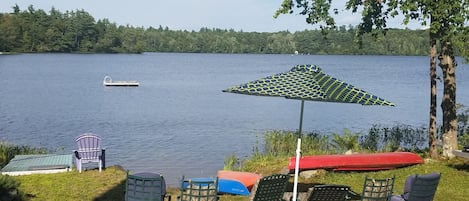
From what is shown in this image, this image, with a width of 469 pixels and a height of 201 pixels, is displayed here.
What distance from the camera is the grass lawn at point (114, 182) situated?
1136 cm

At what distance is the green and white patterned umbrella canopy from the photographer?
24.7ft

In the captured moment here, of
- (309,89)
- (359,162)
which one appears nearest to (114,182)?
(359,162)

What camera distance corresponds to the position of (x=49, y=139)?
85.1ft

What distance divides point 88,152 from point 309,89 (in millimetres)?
8404

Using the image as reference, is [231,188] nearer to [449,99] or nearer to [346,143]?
[449,99]

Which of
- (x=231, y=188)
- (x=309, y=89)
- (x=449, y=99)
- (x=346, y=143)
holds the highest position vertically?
(x=309, y=89)

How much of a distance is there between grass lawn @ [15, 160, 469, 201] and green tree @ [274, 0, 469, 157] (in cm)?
127

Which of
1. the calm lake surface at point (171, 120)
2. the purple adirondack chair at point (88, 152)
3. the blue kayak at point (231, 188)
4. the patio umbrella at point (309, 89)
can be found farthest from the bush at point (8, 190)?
the calm lake surface at point (171, 120)

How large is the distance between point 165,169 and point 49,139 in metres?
9.25

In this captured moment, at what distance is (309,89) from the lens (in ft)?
25.3

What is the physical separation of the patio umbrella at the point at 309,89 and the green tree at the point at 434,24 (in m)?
5.58

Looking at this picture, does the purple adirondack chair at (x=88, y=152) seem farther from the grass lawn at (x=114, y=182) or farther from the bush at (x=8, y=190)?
the bush at (x=8, y=190)

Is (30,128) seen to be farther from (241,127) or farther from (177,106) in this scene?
(177,106)

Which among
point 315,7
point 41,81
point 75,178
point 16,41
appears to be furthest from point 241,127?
point 16,41
